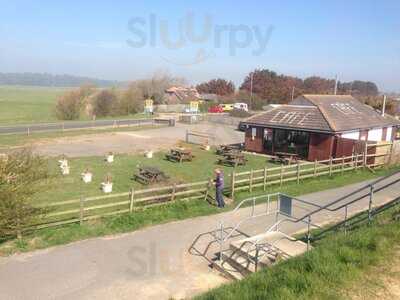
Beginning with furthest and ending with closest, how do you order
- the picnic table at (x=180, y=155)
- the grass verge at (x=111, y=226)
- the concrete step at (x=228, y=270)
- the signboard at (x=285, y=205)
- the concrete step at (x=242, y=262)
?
the picnic table at (x=180, y=155) < the signboard at (x=285, y=205) < the grass verge at (x=111, y=226) < the concrete step at (x=228, y=270) < the concrete step at (x=242, y=262)

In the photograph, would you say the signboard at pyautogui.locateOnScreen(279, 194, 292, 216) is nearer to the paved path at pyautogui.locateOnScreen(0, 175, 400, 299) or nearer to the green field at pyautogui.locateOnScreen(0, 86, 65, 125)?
the paved path at pyautogui.locateOnScreen(0, 175, 400, 299)

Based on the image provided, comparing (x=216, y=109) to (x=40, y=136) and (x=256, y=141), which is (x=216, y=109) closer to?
(x=40, y=136)

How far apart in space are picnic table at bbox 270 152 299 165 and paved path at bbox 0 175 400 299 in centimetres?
1306

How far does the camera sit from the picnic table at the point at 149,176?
1786 cm

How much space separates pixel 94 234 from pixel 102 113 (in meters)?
50.0

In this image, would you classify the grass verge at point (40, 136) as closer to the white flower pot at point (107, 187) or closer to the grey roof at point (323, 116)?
the white flower pot at point (107, 187)

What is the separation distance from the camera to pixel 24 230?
10961 millimetres

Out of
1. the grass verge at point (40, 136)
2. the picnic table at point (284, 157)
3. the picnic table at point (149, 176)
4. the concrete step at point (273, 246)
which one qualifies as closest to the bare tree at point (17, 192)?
the concrete step at point (273, 246)

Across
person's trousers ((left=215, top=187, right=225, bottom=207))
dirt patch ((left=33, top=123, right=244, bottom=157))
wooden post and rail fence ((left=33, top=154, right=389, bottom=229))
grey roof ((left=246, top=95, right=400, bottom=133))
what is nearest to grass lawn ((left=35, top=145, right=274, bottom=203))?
wooden post and rail fence ((left=33, top=154, right=389, bottom=229))

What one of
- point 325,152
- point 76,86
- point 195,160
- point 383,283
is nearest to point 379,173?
point 325,152

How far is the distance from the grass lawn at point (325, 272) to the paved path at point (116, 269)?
279 cm

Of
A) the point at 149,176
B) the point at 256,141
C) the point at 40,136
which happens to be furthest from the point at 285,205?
the point at 40,136

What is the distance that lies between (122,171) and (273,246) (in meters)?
12.2

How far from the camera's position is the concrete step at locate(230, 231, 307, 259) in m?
9.32
